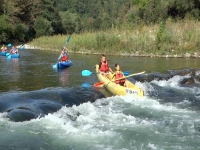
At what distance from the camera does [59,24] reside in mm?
49500

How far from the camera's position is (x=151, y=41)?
19.9 m

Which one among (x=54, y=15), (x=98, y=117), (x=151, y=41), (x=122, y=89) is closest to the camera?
(x=98, y=117)

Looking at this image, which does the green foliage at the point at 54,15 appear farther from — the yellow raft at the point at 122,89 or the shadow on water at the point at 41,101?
the shadow on water at the point at 41,101

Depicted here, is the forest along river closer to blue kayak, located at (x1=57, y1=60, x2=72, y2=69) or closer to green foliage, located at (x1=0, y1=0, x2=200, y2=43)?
blue kayak, located at (x1=57, y1=60, x2=72, y2=69)

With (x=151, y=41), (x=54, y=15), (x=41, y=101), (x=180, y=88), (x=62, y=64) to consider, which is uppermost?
(x=54, y=15)

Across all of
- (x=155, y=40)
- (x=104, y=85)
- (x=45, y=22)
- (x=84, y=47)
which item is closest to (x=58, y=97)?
(x=104, y=85)

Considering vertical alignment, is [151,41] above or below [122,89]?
above

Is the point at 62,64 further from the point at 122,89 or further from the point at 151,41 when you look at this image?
the point at 151,41

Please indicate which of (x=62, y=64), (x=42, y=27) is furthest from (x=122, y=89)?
(x=42, y=27)

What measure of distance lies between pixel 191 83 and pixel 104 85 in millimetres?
3636

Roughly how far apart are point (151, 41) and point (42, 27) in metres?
25.9

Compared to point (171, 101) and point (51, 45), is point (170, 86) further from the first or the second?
point (51, 45)

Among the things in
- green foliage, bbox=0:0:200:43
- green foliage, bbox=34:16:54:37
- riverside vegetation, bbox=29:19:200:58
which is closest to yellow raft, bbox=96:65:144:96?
riverside vegetation, bbox=29:19:200:58

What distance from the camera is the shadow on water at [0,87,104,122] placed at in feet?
23.7
